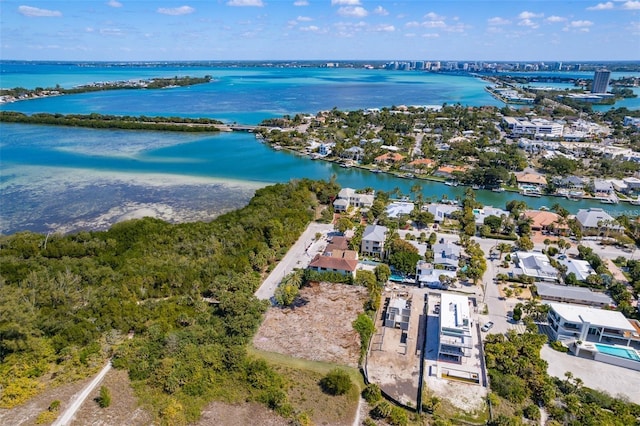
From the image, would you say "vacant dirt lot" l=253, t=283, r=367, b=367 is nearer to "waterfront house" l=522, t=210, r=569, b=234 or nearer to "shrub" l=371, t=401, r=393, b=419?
"shrub" l=371, t=401, r=393, b=419

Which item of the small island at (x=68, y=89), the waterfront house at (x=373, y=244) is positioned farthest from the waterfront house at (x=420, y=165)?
the small island at (x=68, y=89)

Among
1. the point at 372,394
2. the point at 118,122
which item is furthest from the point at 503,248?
the point at 118,122

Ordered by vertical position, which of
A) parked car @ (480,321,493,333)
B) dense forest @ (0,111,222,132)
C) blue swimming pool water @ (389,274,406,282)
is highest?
dense forest @ (0,111,222,132)

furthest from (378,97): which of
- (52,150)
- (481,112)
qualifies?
(52,150)

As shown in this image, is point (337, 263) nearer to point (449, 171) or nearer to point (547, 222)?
point (547, 222)

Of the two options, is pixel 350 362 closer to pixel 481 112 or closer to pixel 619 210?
pixel 619 210

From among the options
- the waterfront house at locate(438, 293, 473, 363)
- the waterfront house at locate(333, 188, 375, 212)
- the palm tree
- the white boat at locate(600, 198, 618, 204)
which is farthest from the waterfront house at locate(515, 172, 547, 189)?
the waterfront house at locate(438, 293, 473, 363)

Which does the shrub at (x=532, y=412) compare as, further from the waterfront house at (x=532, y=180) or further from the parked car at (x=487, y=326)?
the waterfront house at (x=532, y=180)
